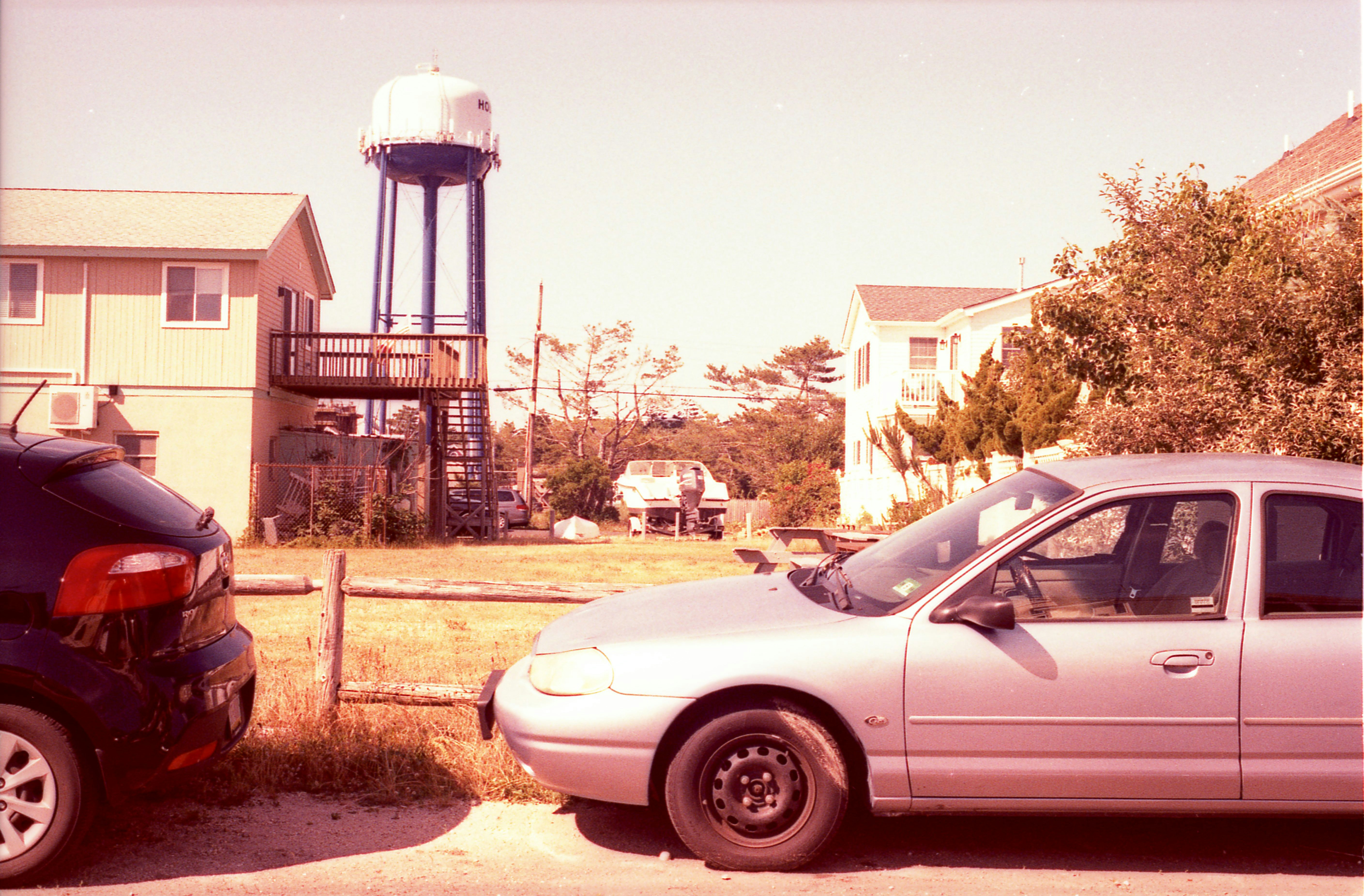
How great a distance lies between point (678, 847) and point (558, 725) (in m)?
0.76

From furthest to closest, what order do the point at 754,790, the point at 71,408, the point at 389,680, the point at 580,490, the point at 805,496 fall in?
the point at 580,490 → the point at 805,496 → the point at 71,408 → the point at 389,680 → the point at 754,790

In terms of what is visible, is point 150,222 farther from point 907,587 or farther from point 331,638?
point 907,587

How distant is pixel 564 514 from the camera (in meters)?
50.1

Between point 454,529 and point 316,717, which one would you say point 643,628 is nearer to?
point 316,717

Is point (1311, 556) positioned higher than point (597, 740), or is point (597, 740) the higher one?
point (1311, 556)

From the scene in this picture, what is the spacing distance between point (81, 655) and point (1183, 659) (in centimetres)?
412

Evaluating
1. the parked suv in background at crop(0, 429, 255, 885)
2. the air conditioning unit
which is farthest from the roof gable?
the parked suv in background at crop(0, 429, 255, 885)

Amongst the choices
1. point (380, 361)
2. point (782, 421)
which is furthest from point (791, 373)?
point (380, 361)

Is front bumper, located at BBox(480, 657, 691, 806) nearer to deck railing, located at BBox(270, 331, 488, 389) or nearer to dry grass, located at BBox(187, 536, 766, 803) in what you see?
dry grass, located at BBox(187, 536, 766, 803)

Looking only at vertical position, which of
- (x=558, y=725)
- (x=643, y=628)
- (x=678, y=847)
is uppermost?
(x=643, y=628)

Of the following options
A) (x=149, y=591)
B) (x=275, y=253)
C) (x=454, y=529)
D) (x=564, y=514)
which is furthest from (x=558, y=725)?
(x=564, y=514)

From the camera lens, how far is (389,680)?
Result: 7438 mm

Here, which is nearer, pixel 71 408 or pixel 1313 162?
pixel 1313 162

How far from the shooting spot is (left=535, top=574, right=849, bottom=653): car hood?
5.08 metres
